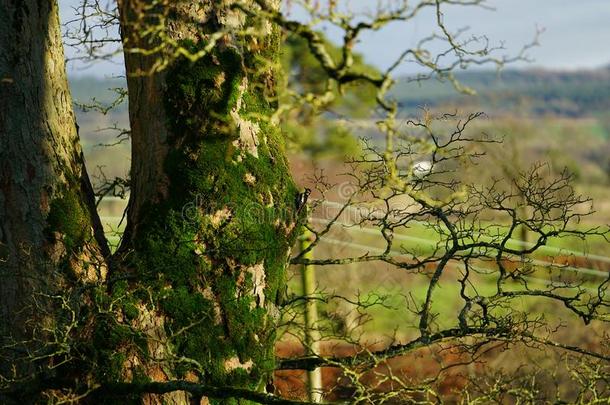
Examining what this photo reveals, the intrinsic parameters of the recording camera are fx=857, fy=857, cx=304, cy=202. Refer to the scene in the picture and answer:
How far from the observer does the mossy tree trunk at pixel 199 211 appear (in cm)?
476

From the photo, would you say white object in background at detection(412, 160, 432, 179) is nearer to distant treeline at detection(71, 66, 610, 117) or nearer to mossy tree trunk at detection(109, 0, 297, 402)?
mossy tree trunk at detection(109, 0, 297, 402)

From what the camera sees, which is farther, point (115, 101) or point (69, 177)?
point (115, 101)

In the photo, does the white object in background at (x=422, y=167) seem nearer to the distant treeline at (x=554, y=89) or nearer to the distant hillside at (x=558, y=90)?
the distant treeline at (x=554, y=89)

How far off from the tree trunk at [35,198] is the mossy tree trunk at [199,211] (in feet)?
1.13

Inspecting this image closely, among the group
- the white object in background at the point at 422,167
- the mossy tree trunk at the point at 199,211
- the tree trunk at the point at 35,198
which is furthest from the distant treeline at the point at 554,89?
the mossy tree trunk at the point at 199,211

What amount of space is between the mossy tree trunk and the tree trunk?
0.34m

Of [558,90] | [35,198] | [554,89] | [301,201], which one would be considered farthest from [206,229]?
[558,90]

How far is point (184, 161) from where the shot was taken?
4.85m

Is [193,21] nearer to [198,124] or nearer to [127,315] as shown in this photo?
[198,124]

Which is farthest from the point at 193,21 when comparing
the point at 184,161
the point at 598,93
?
the point at 598,93

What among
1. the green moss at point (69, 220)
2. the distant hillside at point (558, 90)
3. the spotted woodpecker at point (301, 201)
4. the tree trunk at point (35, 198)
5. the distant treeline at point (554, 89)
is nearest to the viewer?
the tree trunk at point (35, 198)

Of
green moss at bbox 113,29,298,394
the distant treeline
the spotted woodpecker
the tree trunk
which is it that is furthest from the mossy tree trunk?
the distant treeline

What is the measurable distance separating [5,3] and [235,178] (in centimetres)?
156

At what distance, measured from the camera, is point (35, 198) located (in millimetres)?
4750
